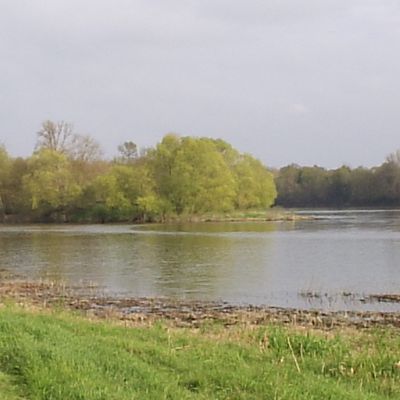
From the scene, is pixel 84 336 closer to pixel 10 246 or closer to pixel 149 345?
pixel 149 345

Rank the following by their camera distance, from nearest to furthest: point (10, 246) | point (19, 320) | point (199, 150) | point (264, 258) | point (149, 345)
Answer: point (149, 345) < point (19, 320) < point (264, 258) < point (10, 246) < point (199, 150)

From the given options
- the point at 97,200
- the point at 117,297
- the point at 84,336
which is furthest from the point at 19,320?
the point at 97,200

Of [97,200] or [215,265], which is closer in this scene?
Result: [215,265]

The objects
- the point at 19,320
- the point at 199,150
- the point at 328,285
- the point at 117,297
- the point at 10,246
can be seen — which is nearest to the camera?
the point at 19,320

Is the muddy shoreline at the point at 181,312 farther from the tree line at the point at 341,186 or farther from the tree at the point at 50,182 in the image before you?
the tree line at the point at 341,186

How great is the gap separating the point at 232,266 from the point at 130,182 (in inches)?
1852

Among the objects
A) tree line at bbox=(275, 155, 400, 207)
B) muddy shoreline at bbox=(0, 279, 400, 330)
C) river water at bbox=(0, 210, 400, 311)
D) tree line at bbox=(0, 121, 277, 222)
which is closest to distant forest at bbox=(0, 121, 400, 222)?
tree line at bbox=(0, 121, 277, 222)

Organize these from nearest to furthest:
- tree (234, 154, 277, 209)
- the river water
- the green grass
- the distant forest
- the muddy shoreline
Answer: the green grass < the muddy shoreline < the river water < the distant forest < tree (234, 154, 277, 209)

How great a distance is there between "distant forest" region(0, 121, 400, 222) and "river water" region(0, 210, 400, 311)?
24.9 meters

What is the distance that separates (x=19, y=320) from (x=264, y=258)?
23669mm

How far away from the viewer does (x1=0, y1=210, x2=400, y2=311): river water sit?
72.9ft

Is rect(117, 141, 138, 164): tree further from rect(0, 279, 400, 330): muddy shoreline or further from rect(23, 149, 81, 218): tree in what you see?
rect(0, 279, 400, 330): muddy shoreline

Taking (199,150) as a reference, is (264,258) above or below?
below

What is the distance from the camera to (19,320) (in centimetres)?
1031
